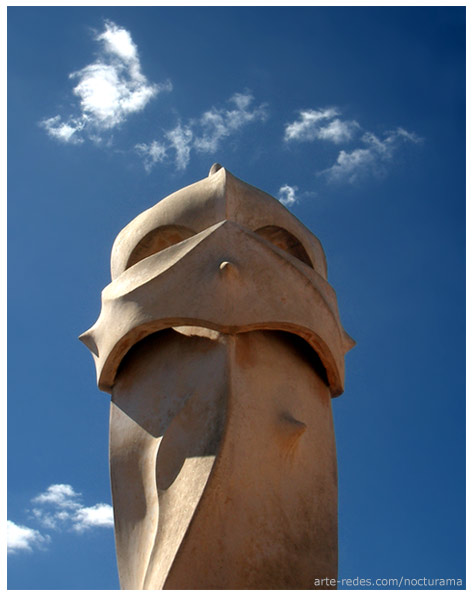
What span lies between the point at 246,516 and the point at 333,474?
126cm

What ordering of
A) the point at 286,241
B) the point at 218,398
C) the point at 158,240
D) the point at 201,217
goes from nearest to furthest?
the point at 218,398
the point at 201,217
the point at 158,240
the point at 286,241

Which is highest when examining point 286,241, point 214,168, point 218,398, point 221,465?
point 214,168

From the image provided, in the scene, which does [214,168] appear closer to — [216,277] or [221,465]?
[216,277]

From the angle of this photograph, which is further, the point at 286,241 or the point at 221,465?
the point at 286,241

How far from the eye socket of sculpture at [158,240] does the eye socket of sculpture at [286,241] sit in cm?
87

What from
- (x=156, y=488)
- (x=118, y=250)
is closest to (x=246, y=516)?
(x=156, y=488)

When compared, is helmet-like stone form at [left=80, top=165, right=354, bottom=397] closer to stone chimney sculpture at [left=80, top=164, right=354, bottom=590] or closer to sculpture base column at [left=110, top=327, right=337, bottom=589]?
stone chimney sculpture at [left=80, top=164, right=354, bottom=590]

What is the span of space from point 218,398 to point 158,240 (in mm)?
2020

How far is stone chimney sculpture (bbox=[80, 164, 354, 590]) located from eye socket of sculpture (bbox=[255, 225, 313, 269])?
25 centimetres

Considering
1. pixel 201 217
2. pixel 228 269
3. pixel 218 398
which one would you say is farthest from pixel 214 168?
pixel 218 398

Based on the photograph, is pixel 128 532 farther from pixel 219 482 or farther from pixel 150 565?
pixel 219 482

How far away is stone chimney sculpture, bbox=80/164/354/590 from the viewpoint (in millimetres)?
6840

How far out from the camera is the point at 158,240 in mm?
8438

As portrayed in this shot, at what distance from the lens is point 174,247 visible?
784 centimetres
